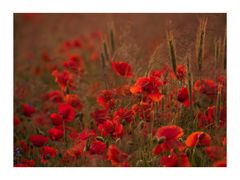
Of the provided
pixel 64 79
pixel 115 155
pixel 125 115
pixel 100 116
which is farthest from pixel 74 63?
pixel 115 155

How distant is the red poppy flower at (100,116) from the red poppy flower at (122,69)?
0.70 feet

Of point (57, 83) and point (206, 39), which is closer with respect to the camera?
point (206, 39)

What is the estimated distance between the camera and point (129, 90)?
2479 mm

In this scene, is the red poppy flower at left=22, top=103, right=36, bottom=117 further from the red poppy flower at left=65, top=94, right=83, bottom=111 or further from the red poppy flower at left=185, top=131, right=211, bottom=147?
the red poppy flower at left=185, top=131, right=211, bottom=147

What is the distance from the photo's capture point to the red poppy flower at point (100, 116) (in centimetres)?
251

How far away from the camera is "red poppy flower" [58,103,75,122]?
8.55 ft

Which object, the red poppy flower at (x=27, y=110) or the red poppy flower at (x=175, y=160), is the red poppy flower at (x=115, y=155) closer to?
the red poppy flower at (x=175, y=160)

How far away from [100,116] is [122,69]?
0.87 ft

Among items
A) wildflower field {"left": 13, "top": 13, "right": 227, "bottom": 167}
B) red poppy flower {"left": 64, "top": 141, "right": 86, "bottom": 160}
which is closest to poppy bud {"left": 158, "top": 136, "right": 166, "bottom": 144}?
wildflower field {"left": 13, "top": 13, "right": 227, "bottom": 167}

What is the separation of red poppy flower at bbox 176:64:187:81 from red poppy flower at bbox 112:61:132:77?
0.83 ft

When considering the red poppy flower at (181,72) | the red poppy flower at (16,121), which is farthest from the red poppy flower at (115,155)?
the red poppy flower at (16,121)
